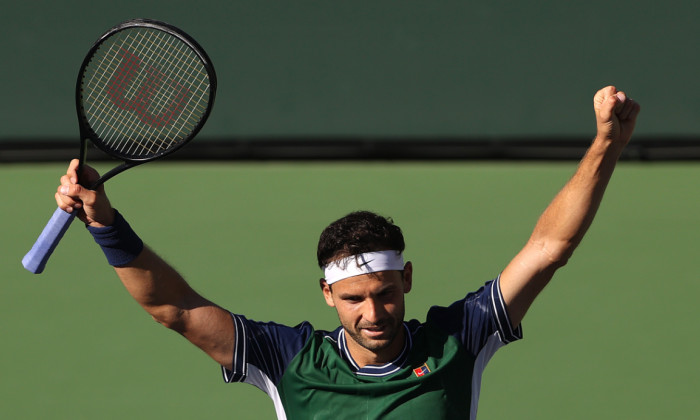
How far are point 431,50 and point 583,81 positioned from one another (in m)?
0.84

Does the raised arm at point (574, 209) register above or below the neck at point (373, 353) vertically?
above

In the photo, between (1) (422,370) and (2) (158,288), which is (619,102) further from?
(2) (158,288)

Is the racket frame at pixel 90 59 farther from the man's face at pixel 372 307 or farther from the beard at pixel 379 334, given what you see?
the beard at pixel 379 334

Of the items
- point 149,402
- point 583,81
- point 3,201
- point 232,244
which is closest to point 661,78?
point 583,81

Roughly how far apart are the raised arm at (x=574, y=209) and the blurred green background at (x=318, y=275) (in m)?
1.57

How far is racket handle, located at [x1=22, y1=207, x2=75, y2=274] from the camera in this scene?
2727 millimetres

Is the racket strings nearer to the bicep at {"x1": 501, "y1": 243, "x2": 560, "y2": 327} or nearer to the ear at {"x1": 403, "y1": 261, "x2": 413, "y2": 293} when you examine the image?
the ear at {"x1": 403, "y1": 261, "x2": 413, "y2": 293}

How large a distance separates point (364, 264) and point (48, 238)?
85cm

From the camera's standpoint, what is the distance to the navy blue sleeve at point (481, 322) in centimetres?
292

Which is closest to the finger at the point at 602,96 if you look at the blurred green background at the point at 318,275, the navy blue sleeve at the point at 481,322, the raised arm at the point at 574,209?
the raised arm at the point at 574,209

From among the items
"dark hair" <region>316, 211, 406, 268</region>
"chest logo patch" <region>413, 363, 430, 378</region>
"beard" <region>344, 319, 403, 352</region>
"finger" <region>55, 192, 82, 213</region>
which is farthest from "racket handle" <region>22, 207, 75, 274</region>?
"chest logo patch" <region>413, 363, 430, 378</region>

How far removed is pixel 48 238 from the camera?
9.09 feet

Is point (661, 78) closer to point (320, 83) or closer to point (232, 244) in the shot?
point (320, 83)

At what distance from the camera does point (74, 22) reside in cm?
567
